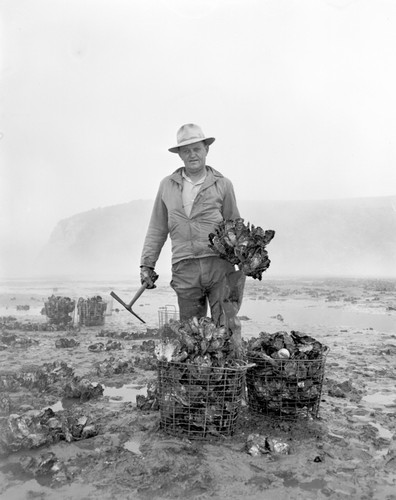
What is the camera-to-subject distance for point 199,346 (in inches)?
173

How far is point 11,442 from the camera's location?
4043 millimetres

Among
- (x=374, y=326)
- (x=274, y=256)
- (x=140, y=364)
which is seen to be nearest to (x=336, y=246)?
(x=274, y=256)

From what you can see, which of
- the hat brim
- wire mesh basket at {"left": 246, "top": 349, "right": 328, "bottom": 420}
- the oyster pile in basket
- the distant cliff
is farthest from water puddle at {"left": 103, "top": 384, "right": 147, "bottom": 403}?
the distant cliff

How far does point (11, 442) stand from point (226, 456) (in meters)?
1.79

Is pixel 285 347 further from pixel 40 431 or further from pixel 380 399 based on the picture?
pixel 40 431

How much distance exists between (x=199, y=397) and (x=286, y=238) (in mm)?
83983

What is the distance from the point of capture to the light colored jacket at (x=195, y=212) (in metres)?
5.25

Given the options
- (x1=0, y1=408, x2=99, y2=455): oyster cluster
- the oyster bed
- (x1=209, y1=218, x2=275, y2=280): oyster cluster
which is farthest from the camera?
(x1=209, y1=218, x2=275, y2=280): oyster cluster

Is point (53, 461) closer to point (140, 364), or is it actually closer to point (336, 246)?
point (140, 364)

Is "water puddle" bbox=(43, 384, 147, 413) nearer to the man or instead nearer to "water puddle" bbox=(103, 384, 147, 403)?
"water puddle" bbox=(103, 384, 147, 403)

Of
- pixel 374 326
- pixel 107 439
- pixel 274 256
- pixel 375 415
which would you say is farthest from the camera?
pixel 274 256

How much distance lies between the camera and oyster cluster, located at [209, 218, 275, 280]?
489cm

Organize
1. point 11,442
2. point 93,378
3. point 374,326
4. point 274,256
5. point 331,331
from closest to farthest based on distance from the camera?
point 11,442
point 93,378
point 331,331
point 374,326
point 274,256

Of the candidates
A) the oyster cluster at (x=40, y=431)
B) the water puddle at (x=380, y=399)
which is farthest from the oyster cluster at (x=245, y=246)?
the water puddle at (x=380, y=399)
